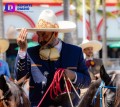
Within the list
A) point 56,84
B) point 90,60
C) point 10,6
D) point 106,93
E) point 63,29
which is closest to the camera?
point 106,93

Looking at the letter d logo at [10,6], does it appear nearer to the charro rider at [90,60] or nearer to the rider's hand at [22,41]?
the charro rider at [90,60]

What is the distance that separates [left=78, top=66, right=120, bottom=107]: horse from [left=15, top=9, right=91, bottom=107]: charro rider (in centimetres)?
44

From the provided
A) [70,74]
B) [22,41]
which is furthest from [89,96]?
[22,41]

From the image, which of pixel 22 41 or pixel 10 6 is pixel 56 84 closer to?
pixel 22 41

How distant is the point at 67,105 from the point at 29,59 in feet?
1.88

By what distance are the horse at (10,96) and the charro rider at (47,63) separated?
1.65ft

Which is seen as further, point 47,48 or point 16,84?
point 47,48

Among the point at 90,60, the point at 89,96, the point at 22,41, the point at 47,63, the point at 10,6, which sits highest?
the point at 10,6

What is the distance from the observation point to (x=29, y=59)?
210 inches

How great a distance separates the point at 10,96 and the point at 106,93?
0.80 metres

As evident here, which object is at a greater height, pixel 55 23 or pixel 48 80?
pixel 55 23

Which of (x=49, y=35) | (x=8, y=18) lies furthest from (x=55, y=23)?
(x=8, y=18)

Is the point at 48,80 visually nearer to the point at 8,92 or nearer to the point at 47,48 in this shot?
the point at 47,48

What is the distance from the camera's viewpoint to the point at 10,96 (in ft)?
15.3
